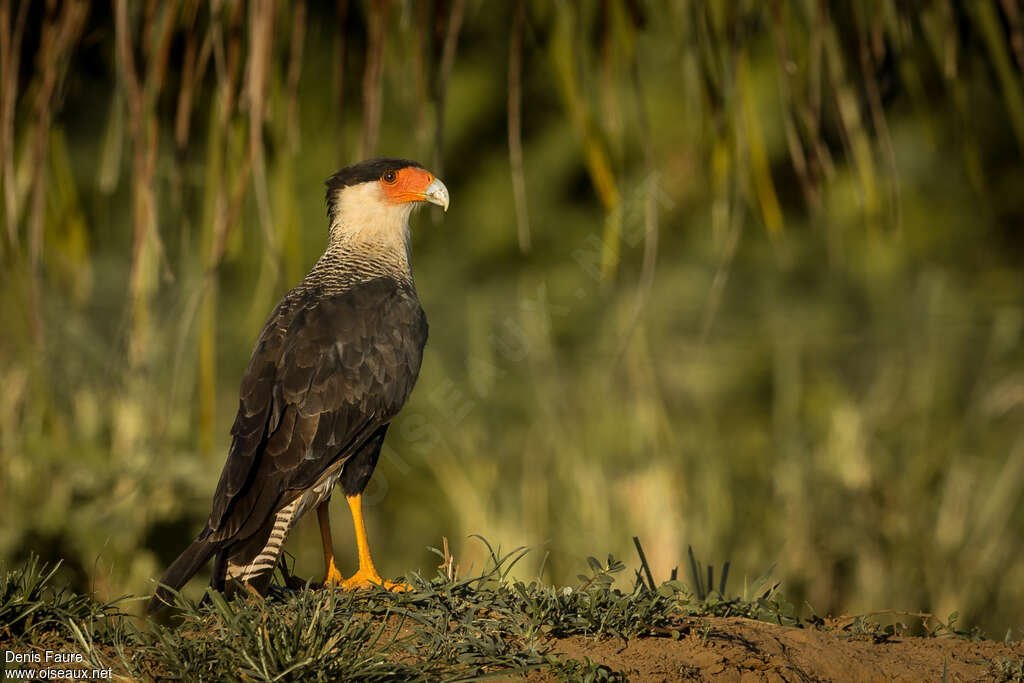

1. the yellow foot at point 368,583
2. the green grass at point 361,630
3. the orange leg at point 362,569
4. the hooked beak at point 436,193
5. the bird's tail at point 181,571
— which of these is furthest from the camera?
the hooked beak at point 436,193

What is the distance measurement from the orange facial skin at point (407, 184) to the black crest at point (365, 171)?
0.02 m

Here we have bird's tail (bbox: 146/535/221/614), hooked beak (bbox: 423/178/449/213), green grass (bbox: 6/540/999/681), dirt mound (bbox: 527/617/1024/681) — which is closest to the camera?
green grass (bbox: 6/540/999/681)

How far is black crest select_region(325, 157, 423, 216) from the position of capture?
3771 millimetres

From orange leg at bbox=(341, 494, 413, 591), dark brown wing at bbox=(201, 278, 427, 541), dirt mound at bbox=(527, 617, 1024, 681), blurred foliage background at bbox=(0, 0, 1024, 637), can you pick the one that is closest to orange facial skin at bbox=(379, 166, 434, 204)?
blurred foliage background at bbox=(0, 0, 1024, 637)

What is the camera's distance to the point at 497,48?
864 cm

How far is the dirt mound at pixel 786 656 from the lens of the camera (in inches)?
94.3

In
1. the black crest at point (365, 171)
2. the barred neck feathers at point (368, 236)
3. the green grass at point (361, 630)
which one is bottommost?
the green grass at point (361, 630)

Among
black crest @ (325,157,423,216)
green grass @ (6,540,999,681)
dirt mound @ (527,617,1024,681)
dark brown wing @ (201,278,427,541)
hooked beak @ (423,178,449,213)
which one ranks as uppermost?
black crest @ (325,157,423,216)

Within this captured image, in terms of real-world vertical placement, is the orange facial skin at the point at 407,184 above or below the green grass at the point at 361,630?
above

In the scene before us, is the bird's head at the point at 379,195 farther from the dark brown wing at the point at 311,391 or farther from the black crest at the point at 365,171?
the dark brown wing at the point at 311,391

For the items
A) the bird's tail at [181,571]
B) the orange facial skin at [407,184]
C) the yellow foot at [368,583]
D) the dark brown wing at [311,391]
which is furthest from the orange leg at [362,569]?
the orange facial skin at [407,184]

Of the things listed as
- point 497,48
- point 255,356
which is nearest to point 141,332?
point 255,356

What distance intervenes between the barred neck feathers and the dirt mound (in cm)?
161

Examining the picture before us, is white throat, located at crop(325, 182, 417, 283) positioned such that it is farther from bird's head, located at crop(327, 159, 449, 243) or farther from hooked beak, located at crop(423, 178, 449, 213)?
hooked beak, located at crop(423, 178, 449, 213)
